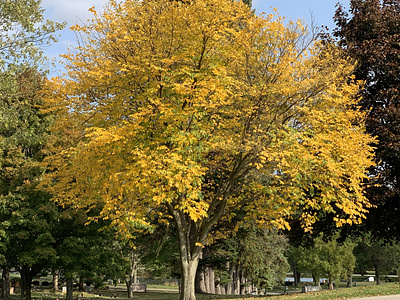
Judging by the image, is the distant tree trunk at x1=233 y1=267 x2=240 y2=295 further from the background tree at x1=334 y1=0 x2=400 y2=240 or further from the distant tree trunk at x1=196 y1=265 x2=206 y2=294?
the background tree at x1=334 y1=0 x2=400 y2=240

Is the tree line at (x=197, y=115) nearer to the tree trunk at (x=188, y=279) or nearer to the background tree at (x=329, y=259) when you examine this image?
the tree trunk at (x=188, y=279)

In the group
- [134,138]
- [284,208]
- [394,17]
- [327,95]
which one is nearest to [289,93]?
[327,95]

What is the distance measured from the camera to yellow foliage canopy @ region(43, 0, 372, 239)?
545 inches

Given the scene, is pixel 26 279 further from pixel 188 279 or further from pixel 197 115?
pixel 197 115

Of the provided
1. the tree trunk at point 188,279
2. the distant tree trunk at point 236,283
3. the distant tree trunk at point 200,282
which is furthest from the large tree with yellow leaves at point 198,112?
the distant tree trunk at point 236,283

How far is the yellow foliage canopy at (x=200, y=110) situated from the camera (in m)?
13.8

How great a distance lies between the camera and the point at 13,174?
25.7 m

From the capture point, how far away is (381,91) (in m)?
19.8

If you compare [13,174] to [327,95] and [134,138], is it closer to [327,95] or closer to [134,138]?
[134,138]

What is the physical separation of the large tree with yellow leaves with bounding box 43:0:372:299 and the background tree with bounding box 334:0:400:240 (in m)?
2.62

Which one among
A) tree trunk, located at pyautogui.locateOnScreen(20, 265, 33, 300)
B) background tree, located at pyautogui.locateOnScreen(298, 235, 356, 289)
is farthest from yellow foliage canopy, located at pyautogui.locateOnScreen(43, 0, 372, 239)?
background tree, located at pyautogui.locateOnScreen(298, 235, 356, 289)

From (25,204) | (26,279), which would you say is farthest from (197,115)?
(26,279)

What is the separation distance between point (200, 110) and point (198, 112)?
1.27 feet

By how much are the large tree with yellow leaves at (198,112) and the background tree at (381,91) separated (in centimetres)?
262
